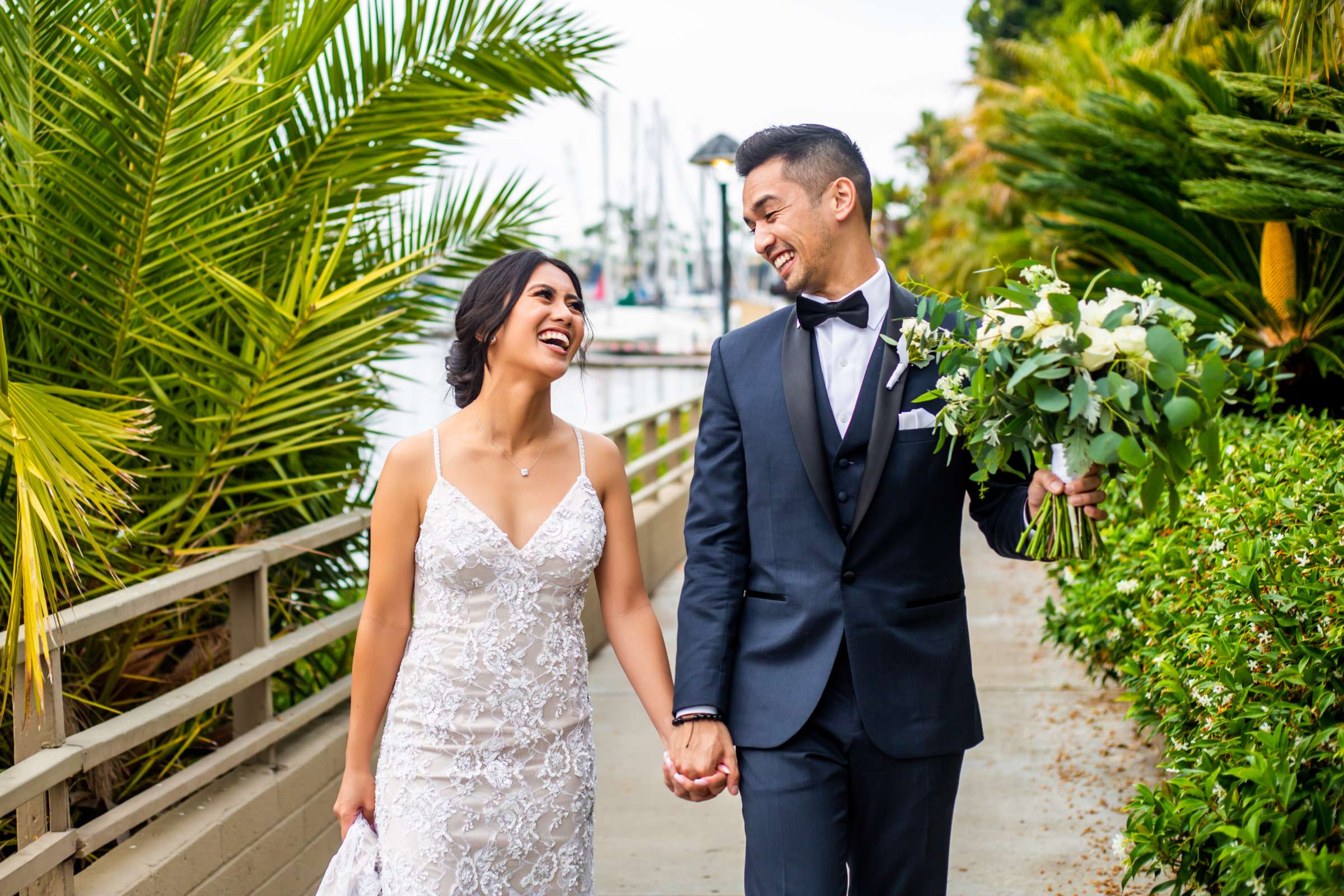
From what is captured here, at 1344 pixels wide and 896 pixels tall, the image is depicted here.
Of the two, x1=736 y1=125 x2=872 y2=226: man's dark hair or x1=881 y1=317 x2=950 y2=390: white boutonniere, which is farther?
x1=736 y1=125 x2=872 y2=226: man's dark hair

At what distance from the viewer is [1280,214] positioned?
6.10 metres

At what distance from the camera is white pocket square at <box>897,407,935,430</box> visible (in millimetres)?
2943

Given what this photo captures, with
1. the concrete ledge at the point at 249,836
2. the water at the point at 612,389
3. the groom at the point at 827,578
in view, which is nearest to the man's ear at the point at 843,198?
the groom at the point at 827,578

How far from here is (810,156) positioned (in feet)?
10.0

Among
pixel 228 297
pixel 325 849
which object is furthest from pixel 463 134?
pixel 325 849

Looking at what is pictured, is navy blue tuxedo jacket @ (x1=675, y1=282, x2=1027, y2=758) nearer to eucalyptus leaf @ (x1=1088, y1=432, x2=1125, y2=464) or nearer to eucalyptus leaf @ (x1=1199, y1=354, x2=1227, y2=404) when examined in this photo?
eucalyptus leaf @ (x1=1088, y1=432, x2=1125, y2=464)

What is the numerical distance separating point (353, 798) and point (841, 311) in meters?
1.63

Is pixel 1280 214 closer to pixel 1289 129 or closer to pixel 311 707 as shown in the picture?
pixel 1289 129

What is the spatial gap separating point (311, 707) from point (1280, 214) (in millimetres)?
4786

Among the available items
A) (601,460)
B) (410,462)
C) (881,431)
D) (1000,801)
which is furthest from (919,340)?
(1000,801)

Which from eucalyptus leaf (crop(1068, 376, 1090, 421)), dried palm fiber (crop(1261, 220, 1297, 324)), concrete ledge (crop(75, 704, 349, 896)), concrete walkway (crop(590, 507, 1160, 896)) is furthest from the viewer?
dried palm fiber (crop(1261, 220, 1297, 324))

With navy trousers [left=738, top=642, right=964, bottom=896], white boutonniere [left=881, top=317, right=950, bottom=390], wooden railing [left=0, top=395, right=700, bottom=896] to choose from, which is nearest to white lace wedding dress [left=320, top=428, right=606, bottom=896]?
navy trousers [left=738, top=642, right=964, bottom=896]

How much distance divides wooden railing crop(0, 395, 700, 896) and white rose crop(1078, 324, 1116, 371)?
8.02ft

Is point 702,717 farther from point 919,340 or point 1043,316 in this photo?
point 1043,316
